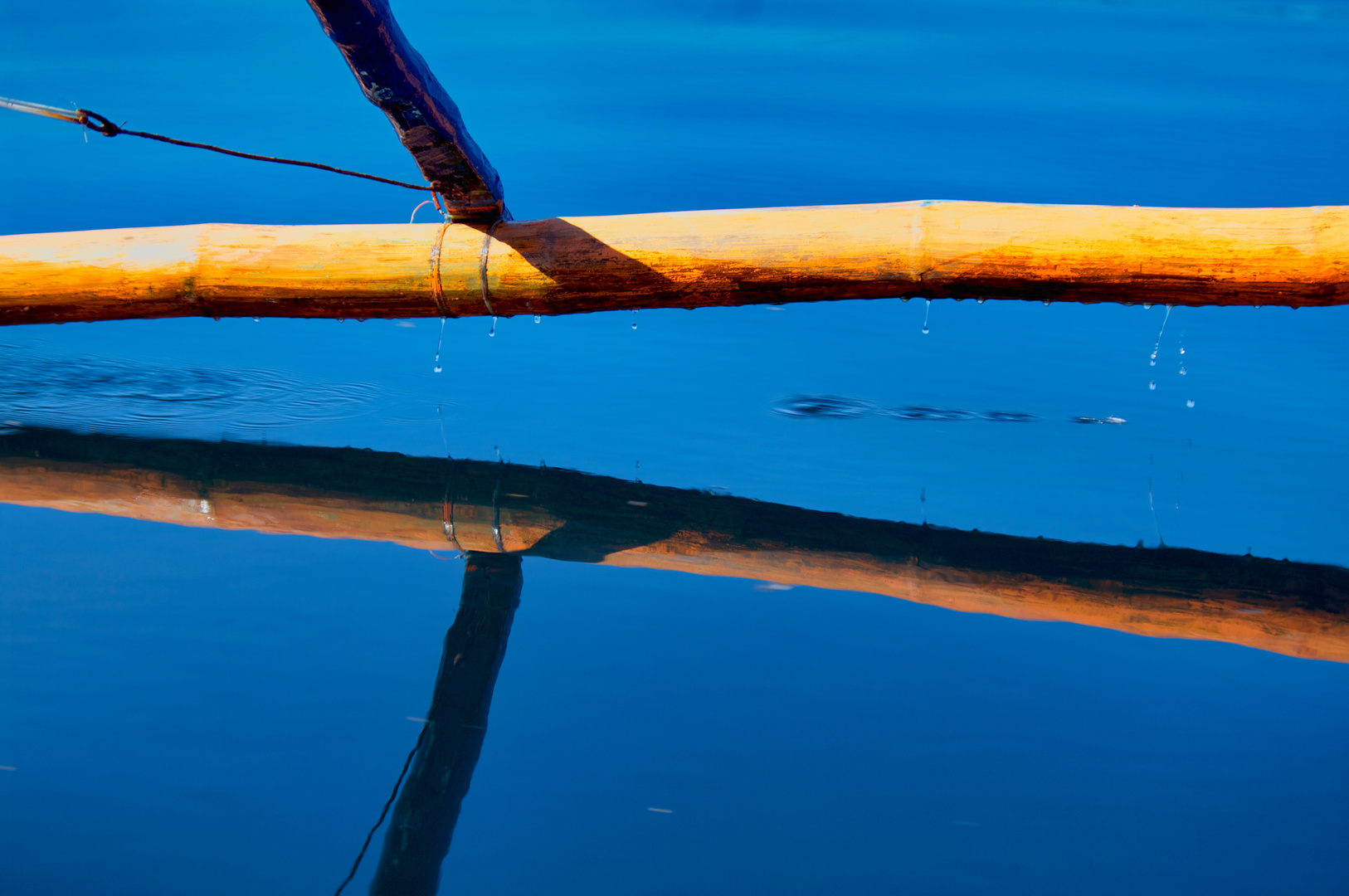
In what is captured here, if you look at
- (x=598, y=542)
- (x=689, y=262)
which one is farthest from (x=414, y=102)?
(x=598, y=542)

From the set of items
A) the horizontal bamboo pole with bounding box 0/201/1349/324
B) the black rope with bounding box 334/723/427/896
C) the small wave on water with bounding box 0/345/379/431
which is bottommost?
the black rope with bounding box 334/723/427/896

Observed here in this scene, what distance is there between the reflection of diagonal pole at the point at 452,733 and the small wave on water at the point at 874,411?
1685 millimetres

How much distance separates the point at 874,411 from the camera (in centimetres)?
421

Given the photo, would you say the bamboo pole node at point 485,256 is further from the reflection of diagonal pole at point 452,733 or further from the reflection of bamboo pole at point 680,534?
the reflection of diagonal pole at point 452,733

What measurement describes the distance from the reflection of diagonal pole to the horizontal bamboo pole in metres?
1.22

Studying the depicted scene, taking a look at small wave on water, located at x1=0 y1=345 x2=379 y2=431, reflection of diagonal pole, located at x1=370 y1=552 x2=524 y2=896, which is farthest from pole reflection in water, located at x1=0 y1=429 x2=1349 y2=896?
small wave on water, located at x1=0 y1=345 x2=379 y2=431

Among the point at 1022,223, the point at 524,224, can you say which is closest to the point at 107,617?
the point at 524,224

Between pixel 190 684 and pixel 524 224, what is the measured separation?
1997mm

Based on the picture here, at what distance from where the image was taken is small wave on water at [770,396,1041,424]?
415cm

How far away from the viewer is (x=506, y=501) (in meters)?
3.25

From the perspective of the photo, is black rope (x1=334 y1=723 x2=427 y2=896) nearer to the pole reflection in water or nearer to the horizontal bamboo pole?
the pole reflection in water

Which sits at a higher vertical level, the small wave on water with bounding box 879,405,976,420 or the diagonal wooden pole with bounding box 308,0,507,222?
the diagonal wooden pole with bounding box 308,0,507,222

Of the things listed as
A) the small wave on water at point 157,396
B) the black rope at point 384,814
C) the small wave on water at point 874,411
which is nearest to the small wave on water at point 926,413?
the small wave on water at point 874,411

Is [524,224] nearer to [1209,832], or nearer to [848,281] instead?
[848,281]
